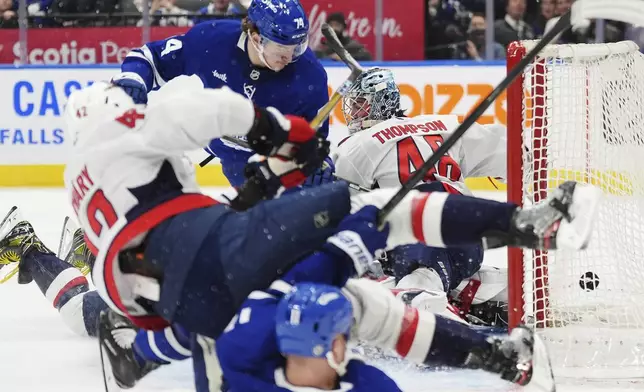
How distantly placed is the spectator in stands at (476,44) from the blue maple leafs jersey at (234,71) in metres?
2.86

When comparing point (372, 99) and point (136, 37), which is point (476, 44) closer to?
point (136, 37)

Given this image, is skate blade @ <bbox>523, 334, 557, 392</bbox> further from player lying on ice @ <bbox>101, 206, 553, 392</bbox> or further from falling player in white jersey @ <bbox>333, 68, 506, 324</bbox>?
falling player in white jersey @ <bbox>333, 68, 506, 324</bbox>

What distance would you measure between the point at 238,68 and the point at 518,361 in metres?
1.82

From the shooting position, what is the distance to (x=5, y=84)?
698cm

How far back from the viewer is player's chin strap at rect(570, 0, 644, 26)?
8.79 ft

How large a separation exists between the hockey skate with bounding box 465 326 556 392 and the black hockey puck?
0.79 metres

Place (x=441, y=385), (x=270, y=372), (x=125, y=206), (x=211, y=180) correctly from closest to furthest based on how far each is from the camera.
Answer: (x=270, y=372), (x=125, y=206), (x=441, y=385), (x=211, y=180)

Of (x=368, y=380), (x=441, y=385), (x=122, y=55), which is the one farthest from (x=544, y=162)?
(x=122, y=55)

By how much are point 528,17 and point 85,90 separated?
4569 millimetres

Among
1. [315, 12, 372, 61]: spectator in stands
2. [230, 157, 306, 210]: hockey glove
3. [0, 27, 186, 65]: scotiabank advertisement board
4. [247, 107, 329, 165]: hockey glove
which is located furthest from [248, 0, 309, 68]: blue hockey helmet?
[0, 27, 186, 65]: scotiabank advertisement board

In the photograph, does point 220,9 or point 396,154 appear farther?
point 220,9

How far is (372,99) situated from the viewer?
→ 3.91 metres

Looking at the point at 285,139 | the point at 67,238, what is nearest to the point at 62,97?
the point at 67,238

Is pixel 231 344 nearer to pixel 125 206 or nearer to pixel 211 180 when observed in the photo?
pixel 125 206
